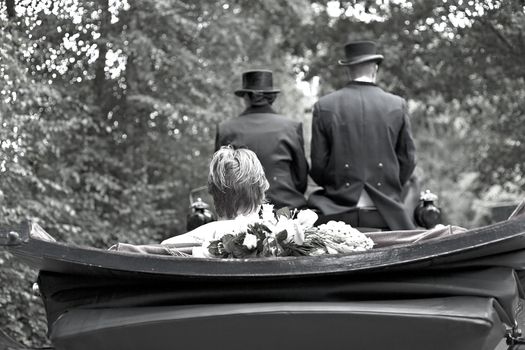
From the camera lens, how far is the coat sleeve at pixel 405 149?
23.1 feet

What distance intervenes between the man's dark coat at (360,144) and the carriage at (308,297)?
10.7 ft

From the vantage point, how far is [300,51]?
413 inches

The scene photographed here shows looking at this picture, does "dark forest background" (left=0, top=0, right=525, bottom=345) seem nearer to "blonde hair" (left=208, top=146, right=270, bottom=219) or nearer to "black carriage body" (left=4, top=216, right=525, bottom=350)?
"blonde hair" (left=208, top=146, right=270, bottom=219)

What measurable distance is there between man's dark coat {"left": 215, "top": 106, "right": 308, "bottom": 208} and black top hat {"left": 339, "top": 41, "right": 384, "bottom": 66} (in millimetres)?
589

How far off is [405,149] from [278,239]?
3386 mm

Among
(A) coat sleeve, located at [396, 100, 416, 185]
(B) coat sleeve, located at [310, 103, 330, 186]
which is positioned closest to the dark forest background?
(A) coat sleeve, located at [396, 100, 416, 185]

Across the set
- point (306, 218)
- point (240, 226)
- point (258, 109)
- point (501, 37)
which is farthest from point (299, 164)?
point (240, 226)

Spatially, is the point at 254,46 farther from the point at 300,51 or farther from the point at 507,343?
the point at 507,343

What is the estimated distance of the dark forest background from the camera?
6695mm

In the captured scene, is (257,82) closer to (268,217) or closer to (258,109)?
(258,109)

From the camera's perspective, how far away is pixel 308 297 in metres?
3.48

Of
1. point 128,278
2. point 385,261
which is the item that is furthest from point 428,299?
point 128,278

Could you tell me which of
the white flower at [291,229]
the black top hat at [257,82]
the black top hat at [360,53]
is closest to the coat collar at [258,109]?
the black top hat at [257,82]

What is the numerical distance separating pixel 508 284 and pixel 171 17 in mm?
5854
